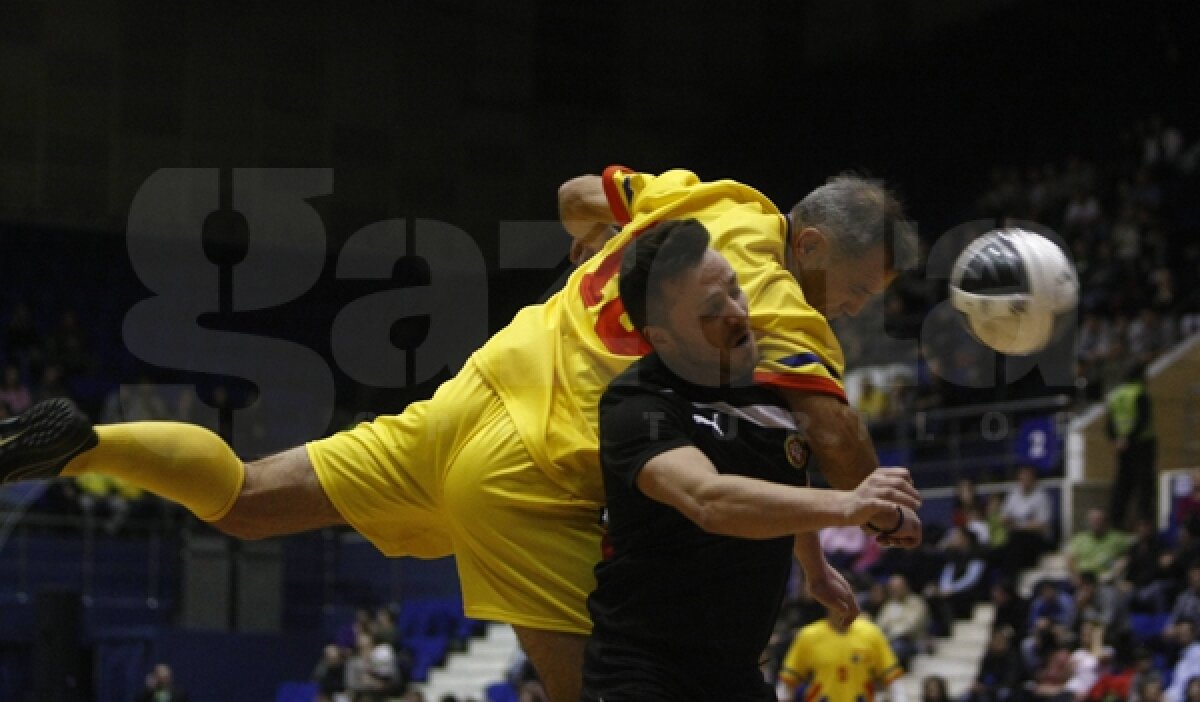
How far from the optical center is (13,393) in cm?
1934

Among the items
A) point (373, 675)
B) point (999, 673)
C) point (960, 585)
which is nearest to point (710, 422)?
point (999, 673)

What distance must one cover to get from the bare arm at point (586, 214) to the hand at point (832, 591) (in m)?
1.22

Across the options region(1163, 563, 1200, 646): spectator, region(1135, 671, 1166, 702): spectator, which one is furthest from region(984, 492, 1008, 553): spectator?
region(1135, 671, 1166, 702): spectator

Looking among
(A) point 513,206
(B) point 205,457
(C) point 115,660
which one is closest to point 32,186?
(A) point 513,206

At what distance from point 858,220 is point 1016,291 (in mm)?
480

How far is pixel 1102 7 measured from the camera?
23.8 m

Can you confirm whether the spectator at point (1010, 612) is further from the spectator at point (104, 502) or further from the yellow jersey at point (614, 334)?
the yellow jersey at point (614, 334)

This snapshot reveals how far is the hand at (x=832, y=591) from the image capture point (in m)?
4.77

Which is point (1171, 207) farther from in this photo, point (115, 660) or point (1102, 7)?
point (115, 660)

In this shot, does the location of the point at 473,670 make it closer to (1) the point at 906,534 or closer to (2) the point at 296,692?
(2) the point at 296,692

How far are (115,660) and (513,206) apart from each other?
307 inches

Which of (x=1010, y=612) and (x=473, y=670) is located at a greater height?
(x=1010, y=612)

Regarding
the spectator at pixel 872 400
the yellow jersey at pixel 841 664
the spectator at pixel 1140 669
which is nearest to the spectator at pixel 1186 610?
the spectator at pixel 1140 669

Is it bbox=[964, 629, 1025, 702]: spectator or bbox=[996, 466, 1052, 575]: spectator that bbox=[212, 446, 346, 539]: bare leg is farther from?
bbox=[996, 466, 1052, 575]: spectator
